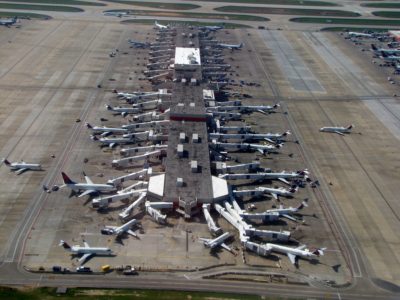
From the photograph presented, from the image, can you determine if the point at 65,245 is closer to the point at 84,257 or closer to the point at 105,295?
the point at 84,257

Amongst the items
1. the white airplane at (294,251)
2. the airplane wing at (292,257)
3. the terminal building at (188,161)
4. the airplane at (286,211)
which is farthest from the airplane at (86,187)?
the airplane wing at (292,257)

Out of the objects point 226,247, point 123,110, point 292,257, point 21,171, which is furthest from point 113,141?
point 292,257

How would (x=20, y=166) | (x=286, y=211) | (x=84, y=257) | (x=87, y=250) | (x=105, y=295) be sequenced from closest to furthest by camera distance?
(x=105, y=295) → (x=84, y=257) → (x=87, y=250) → (x=286, y=211) → (x=20, y=166)

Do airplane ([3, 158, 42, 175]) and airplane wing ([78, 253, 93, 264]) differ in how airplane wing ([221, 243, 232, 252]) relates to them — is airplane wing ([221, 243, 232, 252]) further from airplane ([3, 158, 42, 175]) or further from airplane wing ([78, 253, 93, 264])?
airplane ([3, 158, 42, 175])

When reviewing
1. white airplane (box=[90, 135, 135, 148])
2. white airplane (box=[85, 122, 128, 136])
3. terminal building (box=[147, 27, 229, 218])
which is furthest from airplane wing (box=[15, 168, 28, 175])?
terminal building (box=[147, 27, 229, 218])

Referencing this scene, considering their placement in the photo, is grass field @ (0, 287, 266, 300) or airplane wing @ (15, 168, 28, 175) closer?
grass field @ (0, 287, 266, 300)

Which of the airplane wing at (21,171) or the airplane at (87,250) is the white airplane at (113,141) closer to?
the airplane wing at (21,171)

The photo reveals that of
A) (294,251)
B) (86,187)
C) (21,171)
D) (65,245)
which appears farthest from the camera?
(21,171)
